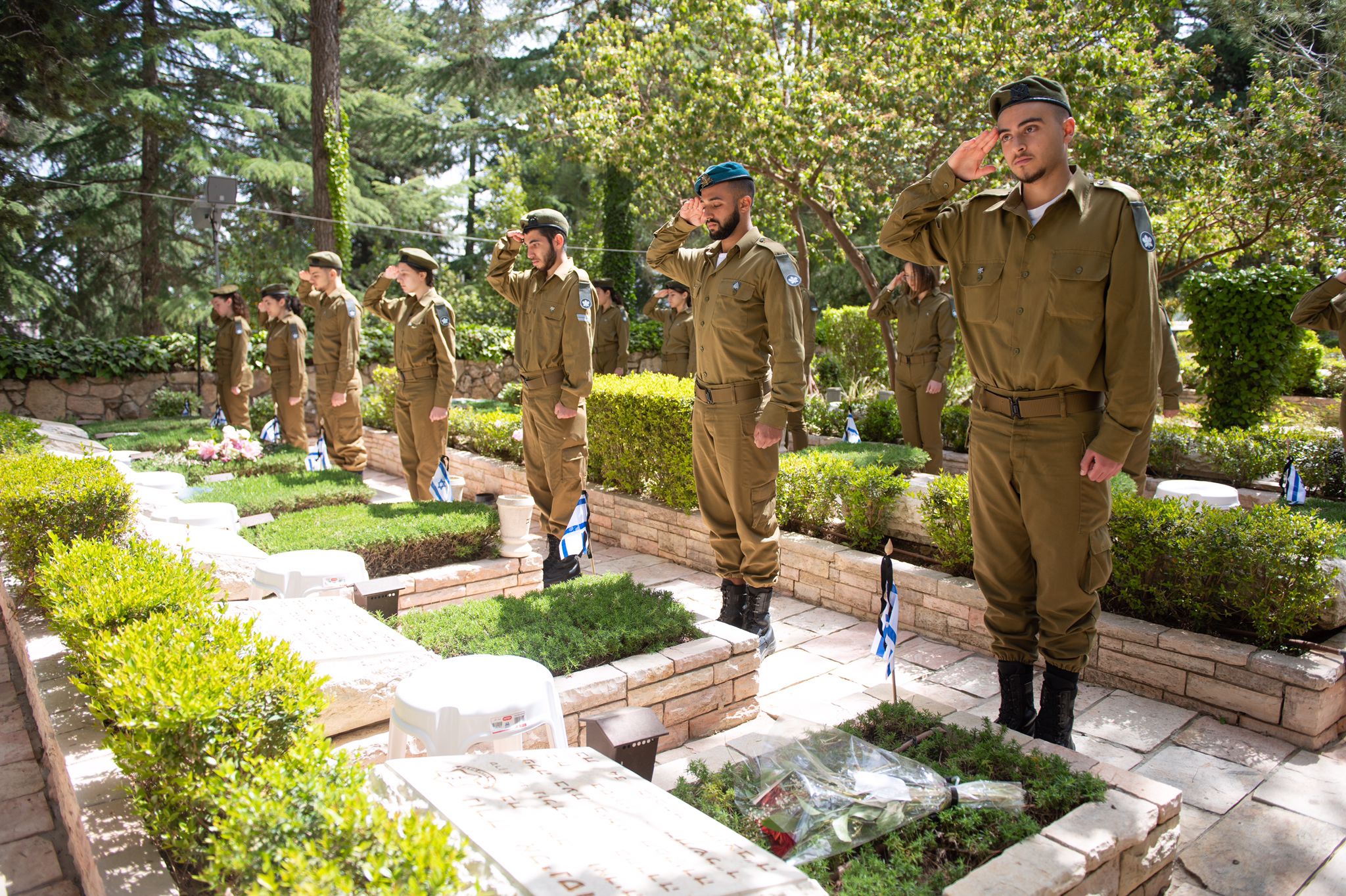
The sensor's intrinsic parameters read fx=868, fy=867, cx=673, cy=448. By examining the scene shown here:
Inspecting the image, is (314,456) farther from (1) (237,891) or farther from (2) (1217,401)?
(2) (1217,401)

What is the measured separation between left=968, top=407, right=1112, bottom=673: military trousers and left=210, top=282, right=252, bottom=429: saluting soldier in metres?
10.8

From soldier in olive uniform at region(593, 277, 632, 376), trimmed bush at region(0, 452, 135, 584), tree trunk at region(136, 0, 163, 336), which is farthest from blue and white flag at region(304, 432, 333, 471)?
tree trunk at region(136, 0, 163, 336)

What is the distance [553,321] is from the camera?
228 inches

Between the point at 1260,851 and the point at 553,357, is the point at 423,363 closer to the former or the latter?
the point at 553,357

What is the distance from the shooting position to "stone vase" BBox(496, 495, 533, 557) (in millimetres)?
5457

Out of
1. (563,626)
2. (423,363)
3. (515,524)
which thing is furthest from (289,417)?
(563,626)

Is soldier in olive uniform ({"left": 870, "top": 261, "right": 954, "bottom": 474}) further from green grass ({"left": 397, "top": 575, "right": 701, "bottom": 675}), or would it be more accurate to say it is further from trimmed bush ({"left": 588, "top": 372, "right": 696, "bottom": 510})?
green grass ({"left": 397, "top": 575, "right": 701, "bottom": 675})

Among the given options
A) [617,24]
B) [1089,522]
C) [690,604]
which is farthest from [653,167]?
[1089,522]

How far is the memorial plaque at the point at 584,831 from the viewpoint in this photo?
1.70 meters

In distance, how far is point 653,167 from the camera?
13445 millimetres

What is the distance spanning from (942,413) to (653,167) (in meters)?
6.26

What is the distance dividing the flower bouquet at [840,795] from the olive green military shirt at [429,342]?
15.8 feet

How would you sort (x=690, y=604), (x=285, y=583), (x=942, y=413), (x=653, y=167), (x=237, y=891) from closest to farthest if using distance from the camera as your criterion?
(x=237, y=891)
(x=285, y=583)
(x=690, y=604)
(x=942, y=413)
(x=653, y=167)

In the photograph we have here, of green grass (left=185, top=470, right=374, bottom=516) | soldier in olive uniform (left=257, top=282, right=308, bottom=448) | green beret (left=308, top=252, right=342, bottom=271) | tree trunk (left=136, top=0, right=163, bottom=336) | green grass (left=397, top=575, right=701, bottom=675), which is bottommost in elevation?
green grass (left=185, top=470, right=374, bottom=516)
